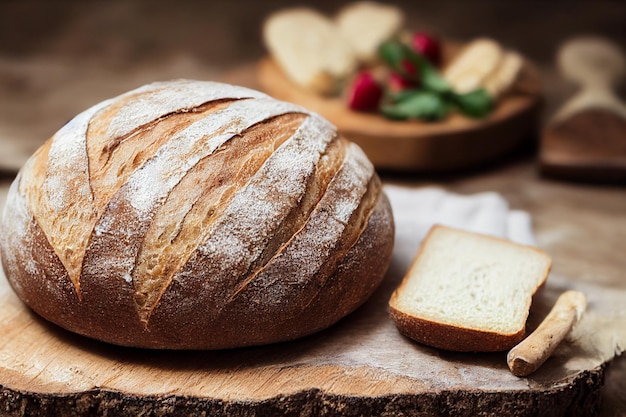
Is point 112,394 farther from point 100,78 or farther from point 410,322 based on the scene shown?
point 100,78

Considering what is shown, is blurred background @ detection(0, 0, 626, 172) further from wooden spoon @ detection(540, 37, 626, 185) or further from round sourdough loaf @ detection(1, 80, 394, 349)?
round sourdough loaf @ detection(1, 80, 394, 349)

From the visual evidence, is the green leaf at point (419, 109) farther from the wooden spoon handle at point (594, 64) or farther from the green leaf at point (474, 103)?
the wooden spoon handle at point (594, 64)

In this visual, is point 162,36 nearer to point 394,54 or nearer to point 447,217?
point 394,54

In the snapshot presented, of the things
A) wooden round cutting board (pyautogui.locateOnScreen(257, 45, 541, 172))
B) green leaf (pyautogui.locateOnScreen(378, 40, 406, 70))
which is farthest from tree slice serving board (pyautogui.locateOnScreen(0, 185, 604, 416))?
green leaf (pyautogui.locateOnScreen(378, 40, 406, 70))

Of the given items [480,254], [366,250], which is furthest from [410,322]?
[480,254]

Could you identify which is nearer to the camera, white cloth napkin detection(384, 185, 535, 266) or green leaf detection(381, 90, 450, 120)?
white cloth napkin detection(384, 185, 535, 266)

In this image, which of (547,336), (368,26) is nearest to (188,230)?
(547,336)
